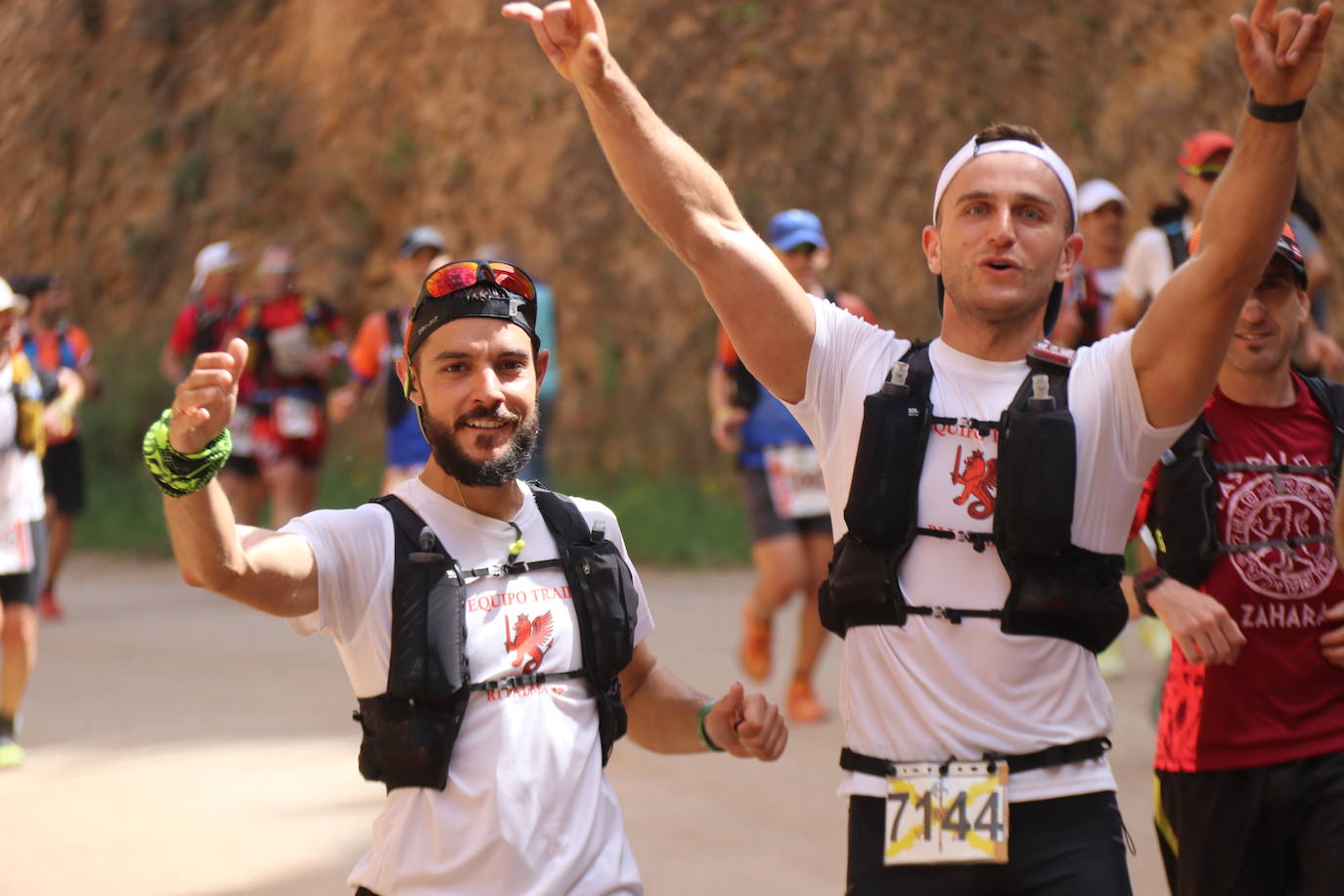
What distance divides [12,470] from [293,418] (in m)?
4.33

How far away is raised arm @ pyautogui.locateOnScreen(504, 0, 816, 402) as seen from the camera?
306 centimetres

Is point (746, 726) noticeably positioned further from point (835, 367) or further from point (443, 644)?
point (835, 367)

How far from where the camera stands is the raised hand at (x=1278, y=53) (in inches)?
111

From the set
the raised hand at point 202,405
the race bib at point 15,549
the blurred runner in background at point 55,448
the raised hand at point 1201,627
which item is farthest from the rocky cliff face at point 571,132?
the raised hand at point 202,405

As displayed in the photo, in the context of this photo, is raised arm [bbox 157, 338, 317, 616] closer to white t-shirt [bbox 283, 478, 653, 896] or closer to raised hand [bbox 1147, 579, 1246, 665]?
white t-shirt [bbox 283, 478, 653, 896]

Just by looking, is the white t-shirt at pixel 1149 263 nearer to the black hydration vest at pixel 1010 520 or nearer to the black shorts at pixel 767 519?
the black shorts at pixel 767 519

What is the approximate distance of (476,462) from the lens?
128 inches

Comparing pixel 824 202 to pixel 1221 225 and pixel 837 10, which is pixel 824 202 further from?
pixel 1221 225

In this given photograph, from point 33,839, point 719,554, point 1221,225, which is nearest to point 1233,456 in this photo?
point 1221,225

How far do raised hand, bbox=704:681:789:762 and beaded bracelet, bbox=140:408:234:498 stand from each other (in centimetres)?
107

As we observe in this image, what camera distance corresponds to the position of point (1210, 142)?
6387mm

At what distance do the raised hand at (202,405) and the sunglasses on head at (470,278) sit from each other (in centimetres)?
66

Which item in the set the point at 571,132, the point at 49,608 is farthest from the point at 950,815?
the point at 571,132

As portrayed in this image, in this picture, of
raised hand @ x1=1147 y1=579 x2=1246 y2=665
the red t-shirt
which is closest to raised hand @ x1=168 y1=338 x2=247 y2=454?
raised hand @ x1=1147 y1=579 x2=1246 y2=665
